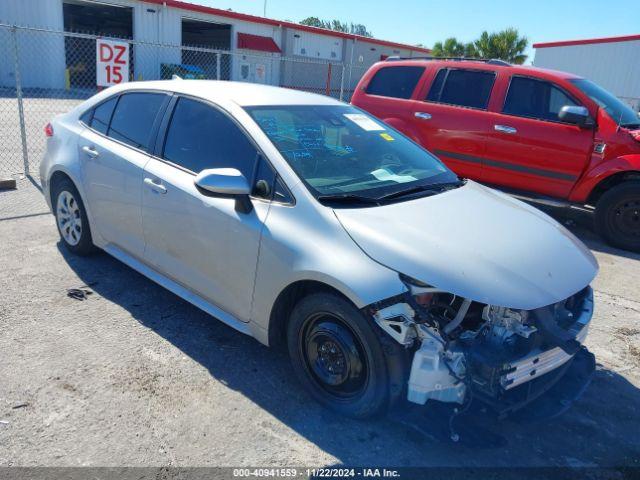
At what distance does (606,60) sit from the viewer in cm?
2850

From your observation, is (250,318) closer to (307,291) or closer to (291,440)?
(307,291)

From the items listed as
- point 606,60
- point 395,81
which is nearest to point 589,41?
point 606,60

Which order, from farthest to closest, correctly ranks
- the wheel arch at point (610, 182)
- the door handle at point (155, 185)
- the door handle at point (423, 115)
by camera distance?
the door handle at point (423, 115) < the wheel arch at point (610, 182) < the door handle at point (155, 185)

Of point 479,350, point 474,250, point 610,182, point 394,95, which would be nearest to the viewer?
point 479,350

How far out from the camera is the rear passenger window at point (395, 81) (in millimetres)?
7737

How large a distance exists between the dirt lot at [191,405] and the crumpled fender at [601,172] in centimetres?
256

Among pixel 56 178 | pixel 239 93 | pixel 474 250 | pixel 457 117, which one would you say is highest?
pixel 239 93

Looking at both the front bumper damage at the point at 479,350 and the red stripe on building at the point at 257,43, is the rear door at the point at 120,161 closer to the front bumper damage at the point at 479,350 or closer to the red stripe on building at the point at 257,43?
the front bumper damage at the point at 479,350

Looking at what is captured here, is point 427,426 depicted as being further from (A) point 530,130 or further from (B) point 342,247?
(A) point 530,130

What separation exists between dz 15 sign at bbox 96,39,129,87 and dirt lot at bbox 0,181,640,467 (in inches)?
195

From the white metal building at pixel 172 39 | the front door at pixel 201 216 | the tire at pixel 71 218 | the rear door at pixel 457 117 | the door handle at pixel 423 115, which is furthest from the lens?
the white metal building at pixel 172 39

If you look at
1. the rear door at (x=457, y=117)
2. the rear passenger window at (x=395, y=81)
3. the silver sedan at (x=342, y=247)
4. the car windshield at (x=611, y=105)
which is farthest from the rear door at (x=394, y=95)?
the silver sedan at (x=342, y=247)

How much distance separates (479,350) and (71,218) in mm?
3858

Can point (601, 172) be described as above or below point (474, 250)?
below
